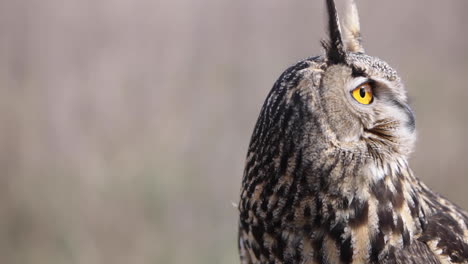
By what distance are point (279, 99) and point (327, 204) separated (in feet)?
1.25

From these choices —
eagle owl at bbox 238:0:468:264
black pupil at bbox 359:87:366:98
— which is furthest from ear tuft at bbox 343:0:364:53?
black pupil at bbox 359:87:366:98

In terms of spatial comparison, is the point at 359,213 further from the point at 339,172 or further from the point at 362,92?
the point at 362,92

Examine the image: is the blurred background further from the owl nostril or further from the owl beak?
the owl beak

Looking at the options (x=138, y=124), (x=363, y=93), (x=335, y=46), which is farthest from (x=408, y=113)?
(x=138, y=124)

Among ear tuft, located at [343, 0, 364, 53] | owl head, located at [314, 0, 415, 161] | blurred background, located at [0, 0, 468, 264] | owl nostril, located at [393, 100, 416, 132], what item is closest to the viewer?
owl head, located at [314, 0, 415, 161]

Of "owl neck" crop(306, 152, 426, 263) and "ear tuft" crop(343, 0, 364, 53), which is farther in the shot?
"ear tuft" crop(343, 0, 364, 53)

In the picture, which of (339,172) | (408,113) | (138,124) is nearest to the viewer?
(339,172)

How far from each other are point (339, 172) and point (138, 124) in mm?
2409

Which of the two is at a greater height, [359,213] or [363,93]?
[363,93]

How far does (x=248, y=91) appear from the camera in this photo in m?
4.62

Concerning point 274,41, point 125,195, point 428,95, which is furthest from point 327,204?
point 428,95

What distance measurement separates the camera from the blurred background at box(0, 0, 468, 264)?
3.81m

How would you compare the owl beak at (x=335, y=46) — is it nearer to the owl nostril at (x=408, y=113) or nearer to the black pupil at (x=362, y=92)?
the black pupil at (x=362, y=92)

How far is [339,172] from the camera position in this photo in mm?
2117
